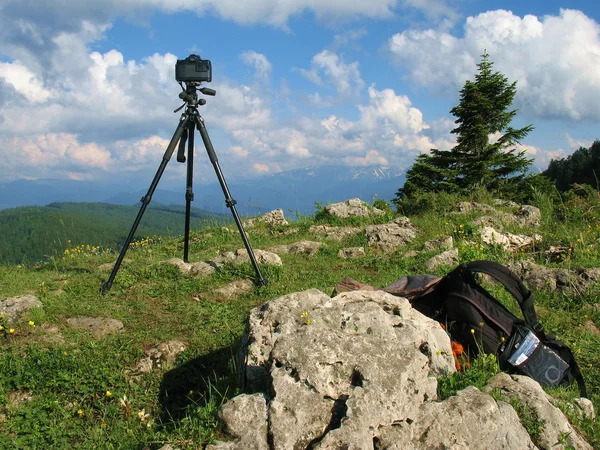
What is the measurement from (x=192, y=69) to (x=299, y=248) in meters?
4.34

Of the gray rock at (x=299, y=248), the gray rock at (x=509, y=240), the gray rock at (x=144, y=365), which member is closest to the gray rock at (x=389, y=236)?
the gray rock at (x=299, y=248)

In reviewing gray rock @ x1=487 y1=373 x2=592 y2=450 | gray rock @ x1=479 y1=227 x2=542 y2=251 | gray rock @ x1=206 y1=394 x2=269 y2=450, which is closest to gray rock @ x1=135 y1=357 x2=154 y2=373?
gray rock @ x1=206 y1=394 x2=269 y2=450

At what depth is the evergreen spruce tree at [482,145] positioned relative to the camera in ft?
92.6

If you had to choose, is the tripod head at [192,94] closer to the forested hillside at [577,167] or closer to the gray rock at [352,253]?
the gray rock at [352,253]

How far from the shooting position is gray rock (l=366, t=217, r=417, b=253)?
984 centimetres

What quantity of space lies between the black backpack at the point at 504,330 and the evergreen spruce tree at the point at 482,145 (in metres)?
23.6

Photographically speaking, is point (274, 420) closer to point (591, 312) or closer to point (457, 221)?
point (591, 312)

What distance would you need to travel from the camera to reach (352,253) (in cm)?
931

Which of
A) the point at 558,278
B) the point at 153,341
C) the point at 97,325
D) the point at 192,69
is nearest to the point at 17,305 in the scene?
the point at 97,325

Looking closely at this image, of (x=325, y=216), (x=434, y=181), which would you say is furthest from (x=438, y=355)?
(x=434, y=181)

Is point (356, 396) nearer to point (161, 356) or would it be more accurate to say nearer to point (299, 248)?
point (161, 356)

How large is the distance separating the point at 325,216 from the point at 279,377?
31.0 feet

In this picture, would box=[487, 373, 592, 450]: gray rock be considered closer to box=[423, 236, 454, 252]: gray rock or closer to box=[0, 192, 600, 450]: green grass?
box=[0, 192, 600, 450]: green grass

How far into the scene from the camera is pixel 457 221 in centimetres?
1109
